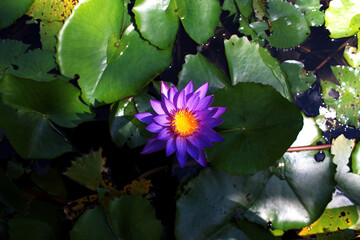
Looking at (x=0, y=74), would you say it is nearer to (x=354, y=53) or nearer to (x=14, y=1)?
(x=14, y=1)

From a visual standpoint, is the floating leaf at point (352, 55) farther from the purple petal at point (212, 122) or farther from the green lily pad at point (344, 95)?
the purple petal at point (212, 122)

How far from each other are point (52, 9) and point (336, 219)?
249 cm

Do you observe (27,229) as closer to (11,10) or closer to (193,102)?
(193,102)

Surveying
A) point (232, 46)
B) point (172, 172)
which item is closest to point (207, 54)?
point (232, 46)

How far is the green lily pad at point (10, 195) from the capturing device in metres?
1.52

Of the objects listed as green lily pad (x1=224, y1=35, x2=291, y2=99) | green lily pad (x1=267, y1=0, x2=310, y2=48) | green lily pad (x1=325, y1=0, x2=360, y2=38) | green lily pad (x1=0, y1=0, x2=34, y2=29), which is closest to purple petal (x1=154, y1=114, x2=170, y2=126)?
green lily pad (x1=224, y1=35, x2=291, y2=99)

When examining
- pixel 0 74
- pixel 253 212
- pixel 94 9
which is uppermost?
pixel 94 9

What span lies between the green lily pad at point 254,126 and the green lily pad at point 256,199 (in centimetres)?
20

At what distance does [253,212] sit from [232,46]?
109cm

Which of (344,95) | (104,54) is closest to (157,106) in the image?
(104,54)

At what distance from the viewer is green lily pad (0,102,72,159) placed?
1.55 m

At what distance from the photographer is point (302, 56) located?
87.3 inches

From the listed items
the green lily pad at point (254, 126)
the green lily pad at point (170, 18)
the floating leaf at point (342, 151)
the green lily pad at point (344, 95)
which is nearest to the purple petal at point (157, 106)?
the green lily pad at point (254, 126)

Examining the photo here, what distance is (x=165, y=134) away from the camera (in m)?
1.36
